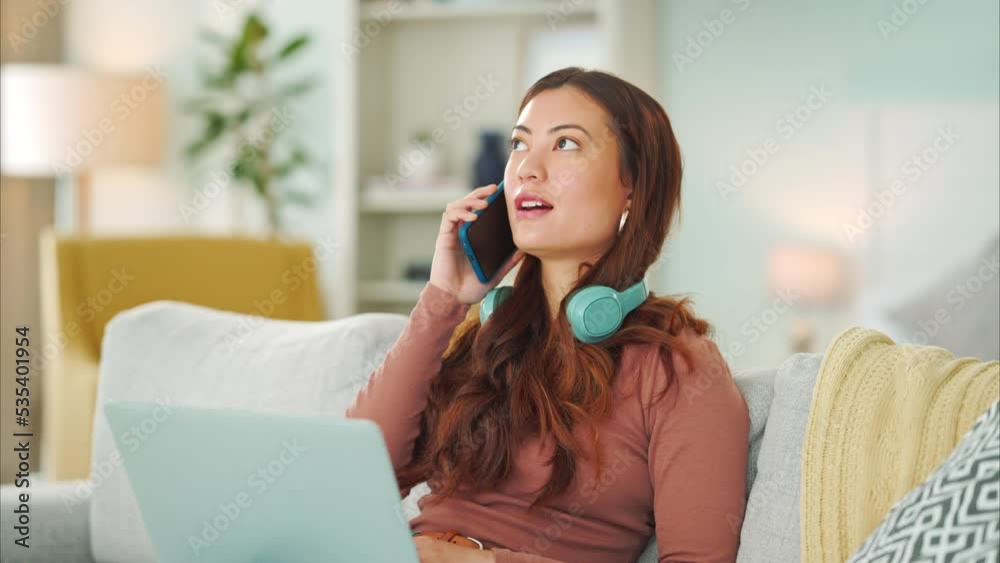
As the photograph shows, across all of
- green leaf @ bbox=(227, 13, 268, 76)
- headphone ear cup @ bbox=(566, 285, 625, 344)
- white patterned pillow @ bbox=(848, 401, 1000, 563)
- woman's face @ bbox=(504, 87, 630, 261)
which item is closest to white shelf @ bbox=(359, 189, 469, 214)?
green leaf @ bbox=(227, 13, 268, 76)

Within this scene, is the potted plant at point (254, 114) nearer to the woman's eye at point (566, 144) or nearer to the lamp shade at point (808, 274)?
the lamp shade at point (808, 274)

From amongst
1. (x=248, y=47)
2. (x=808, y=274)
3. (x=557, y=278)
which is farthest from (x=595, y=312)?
Answer: (x=248, y=47)

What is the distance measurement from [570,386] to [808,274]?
242cm

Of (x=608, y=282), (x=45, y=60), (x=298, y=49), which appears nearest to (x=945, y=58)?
(x=608, y=282)

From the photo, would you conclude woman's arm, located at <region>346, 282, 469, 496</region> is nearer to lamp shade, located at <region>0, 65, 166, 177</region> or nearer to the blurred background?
the blurred background

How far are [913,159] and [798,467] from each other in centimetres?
223

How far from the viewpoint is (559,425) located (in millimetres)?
1408

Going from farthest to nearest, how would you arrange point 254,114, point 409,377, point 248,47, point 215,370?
point 254,114 → point 248,47 → point 215,370 → point 409,377

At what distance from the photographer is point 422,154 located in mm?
4430

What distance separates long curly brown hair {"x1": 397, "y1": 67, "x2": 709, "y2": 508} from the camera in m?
1.42

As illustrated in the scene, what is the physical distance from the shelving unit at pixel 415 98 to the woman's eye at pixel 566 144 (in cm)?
270

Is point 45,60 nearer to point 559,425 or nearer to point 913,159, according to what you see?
point 913,159

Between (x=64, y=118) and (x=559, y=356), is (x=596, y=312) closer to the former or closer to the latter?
(x=559, y=356)

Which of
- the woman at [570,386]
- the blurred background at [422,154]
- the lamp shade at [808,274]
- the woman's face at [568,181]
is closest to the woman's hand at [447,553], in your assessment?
the woman at [570,386]
